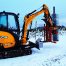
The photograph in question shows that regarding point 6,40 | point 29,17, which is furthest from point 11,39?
point 29,17

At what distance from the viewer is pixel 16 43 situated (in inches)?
693

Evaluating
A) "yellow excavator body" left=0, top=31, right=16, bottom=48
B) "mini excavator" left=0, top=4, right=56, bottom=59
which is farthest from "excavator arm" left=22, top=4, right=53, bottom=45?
"yellow excavator body" left=0, top=31, right=16, bottom=48

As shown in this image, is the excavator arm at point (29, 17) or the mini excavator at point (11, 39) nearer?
the mini excavator at point (11, 39)

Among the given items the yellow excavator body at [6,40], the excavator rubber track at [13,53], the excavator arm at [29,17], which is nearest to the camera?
the excavator rubber track at [13,53]

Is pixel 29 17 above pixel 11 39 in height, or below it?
above

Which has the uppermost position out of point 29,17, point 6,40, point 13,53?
point 29,17

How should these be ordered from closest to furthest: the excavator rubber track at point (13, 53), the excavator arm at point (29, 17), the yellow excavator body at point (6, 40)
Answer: the excavator rubber track at point (13, 53), the yellow excavator body at point (6, 40), the excavator arm at point (29, 17)

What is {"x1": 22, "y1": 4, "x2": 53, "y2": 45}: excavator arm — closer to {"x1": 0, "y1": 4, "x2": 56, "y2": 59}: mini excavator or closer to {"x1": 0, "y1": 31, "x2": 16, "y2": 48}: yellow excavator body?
{"x1": 0, "y1": 4, "x2": 56, "y2": 59}: mini excavator

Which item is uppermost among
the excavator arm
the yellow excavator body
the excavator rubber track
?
the excavator arm

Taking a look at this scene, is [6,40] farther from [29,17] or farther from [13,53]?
[29,17]

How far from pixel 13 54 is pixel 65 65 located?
458 cm

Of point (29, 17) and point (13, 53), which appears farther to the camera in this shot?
point (29, 17)

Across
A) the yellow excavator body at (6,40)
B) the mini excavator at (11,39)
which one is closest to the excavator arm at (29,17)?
the mini excavator at (11,39)

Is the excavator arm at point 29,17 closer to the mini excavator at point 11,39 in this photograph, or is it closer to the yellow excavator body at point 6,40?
the mini excavator at point 11,39
